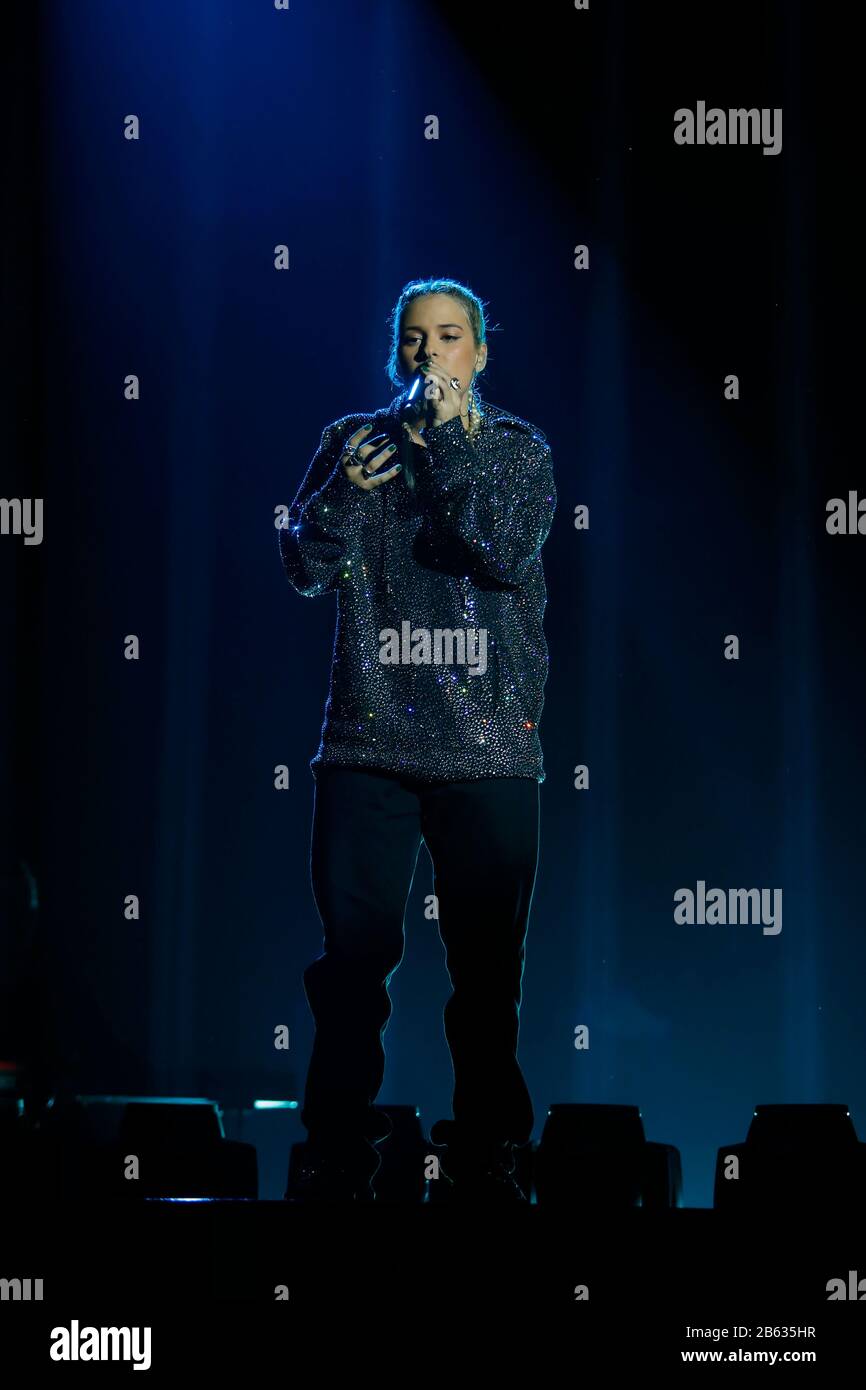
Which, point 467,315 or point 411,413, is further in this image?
point 467,315

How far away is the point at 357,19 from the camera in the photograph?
4.25m

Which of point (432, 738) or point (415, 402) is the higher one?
point (415, 402)

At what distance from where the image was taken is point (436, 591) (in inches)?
118

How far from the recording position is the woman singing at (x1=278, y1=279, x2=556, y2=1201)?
2852mm

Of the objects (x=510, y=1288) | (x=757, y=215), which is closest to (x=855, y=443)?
(x=757, y=215)

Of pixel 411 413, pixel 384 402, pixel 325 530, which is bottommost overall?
pixel 325 530

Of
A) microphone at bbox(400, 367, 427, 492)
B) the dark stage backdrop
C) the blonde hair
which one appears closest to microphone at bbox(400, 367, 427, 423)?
microphone at bbox(400, 367, 427, 492)

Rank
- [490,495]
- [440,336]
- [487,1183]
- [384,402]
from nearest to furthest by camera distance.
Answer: [487,1183], [490,495], [440,336], [384,402]

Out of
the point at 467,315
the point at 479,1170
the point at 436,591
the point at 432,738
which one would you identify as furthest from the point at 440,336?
the point at 479,1170

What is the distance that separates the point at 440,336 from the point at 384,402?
3.93 ft

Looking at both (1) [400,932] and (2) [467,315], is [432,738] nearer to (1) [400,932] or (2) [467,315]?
(1) [400,932]

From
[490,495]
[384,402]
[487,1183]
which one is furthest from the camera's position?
[384,402]

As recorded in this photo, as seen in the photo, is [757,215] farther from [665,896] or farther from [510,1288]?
[510,1288]

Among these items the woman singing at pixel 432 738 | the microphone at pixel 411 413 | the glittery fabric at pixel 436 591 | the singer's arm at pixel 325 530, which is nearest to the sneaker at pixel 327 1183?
the woman singing at pixel 432 738
